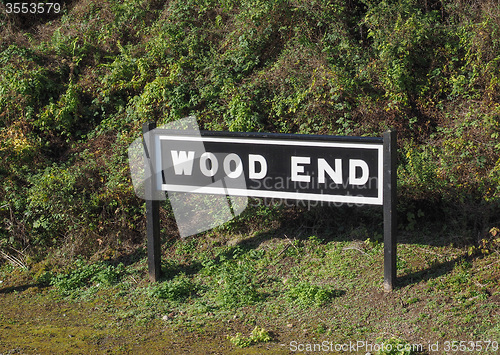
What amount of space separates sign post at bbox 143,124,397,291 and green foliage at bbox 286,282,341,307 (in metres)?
0.57

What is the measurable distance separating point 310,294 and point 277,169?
1.32 metres

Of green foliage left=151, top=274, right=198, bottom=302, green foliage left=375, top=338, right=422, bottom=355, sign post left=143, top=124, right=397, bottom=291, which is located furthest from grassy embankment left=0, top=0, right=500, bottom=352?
sign post left=143, top=124, right=397, bottom=291

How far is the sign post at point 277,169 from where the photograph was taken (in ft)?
16.4

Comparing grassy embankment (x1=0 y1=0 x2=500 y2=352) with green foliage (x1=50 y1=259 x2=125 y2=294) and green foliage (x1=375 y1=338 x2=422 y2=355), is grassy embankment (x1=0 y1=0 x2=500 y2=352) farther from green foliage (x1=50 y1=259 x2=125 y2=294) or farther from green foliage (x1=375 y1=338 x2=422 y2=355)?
green foliage (x1=375 y1=338 x2=422 y2=355)

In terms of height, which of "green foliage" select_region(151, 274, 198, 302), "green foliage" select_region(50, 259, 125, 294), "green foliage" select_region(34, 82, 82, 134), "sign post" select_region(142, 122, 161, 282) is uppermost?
"green foliage" select_region(34, 82, 82, 134)

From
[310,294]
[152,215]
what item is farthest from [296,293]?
[152,215]

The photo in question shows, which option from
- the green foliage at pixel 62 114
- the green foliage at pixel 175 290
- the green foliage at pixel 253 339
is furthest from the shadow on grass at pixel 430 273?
the green foliage at pixel 62 114

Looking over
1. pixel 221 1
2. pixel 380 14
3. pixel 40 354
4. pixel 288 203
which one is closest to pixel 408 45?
pixel 380 14

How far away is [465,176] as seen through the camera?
600 cm

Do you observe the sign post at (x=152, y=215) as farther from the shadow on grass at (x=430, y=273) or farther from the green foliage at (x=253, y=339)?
the shadow on grass at (x=430, y=273)

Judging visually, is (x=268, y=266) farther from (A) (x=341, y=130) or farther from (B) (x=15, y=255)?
(B) (x=15, y=255)

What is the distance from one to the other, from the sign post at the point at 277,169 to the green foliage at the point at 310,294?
57 centimetres

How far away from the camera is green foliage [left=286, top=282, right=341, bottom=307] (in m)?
5.13

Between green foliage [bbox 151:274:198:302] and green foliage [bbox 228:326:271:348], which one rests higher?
green foliage [bbox 228:326:271:348]
